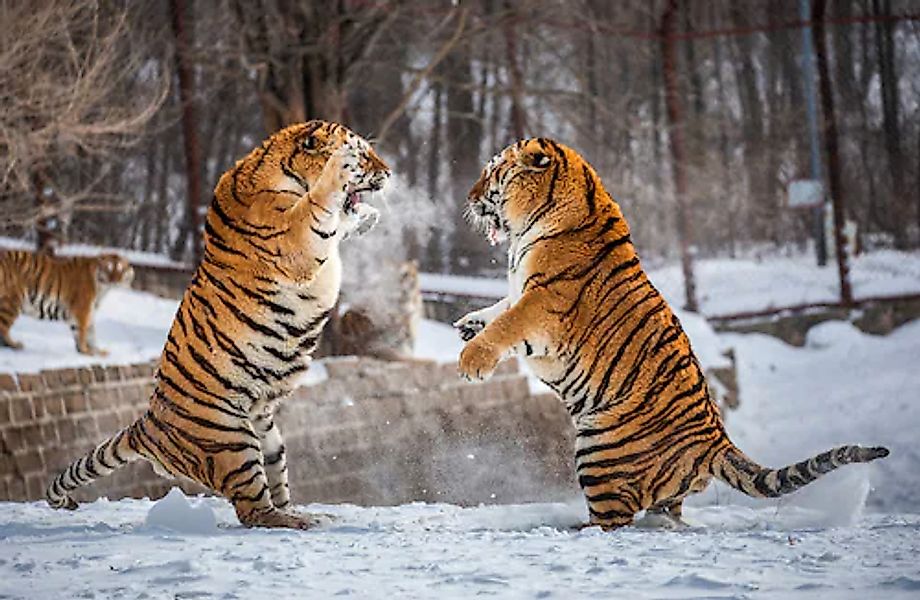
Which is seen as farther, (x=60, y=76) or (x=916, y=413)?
(x=916, y=413)

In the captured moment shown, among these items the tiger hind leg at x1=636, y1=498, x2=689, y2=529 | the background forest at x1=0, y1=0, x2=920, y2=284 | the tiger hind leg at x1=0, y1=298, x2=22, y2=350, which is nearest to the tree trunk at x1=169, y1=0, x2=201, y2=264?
the background forest at x1=0, y1=0, x2=920, y2=284

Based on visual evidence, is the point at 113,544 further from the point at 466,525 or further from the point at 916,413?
the point at 916,413

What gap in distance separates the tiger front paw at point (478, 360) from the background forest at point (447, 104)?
199 inches

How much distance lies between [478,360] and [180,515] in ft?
4.73

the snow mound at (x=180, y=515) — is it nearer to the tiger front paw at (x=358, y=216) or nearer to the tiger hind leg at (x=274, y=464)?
the tiger hind leg at (x=274, y=464)

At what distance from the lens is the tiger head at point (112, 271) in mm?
11055

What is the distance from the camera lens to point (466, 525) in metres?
5.44

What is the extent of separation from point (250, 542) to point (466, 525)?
1141 mm

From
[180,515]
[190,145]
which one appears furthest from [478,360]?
[190,145]

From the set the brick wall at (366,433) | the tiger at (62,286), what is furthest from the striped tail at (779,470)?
the tiger at (62,286)

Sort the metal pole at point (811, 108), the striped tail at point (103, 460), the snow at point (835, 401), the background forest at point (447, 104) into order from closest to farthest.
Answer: the striped tail at point (103, 460), the background forest at point (447, 104), the snow at point (835, 401), the metal pole at point (811, 108)

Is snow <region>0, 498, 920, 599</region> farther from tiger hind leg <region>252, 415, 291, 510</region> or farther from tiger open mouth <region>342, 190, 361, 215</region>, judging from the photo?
tiger open mouth <region>342, 190, 361, 215</region>

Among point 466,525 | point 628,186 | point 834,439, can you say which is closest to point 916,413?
point 834,439

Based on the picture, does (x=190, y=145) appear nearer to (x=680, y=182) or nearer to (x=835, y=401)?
(x=680, y=182)
